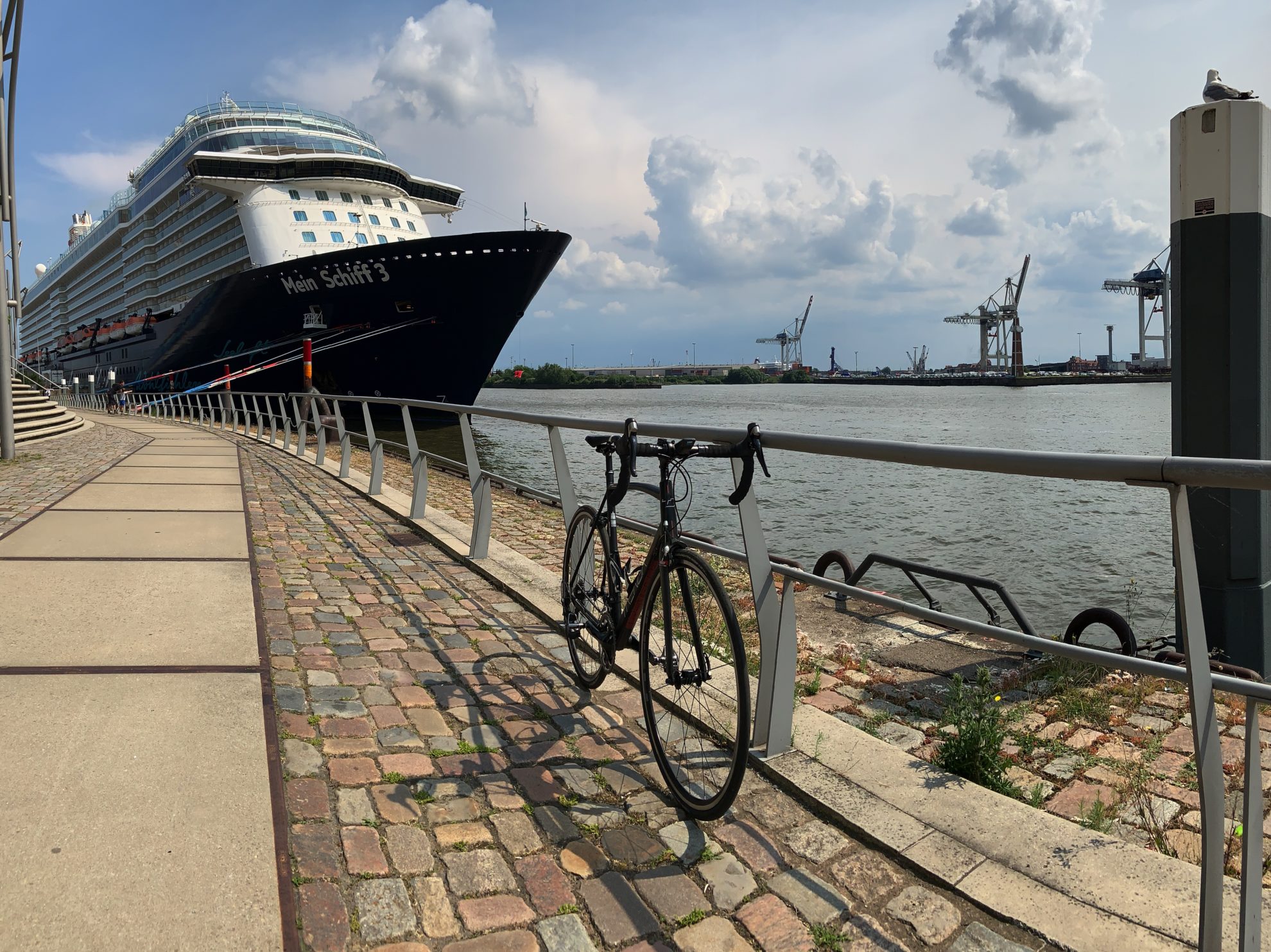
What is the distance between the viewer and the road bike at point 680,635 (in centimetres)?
266

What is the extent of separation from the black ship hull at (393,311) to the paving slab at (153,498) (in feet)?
60.3

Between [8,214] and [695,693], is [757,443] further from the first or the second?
[8,214]

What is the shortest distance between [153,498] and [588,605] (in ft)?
20.1

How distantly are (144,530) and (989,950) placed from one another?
6.25 m

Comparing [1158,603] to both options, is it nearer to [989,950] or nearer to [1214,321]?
[1214,321]

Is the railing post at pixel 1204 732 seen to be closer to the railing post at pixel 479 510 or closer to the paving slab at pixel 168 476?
the railing post at pixel 479 510

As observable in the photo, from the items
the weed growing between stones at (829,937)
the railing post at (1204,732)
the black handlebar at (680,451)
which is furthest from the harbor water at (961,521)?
the railing post at (1204,732)

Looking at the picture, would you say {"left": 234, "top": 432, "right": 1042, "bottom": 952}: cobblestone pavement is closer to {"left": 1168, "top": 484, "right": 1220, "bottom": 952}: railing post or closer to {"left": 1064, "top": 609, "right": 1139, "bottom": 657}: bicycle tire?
{"left": 1168, "top": 484, "right": 1220, "bottom": 952}: railing post

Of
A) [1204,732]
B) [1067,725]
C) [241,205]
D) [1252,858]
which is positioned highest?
[241,205]

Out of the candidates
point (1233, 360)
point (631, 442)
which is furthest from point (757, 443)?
point (1233, 360)

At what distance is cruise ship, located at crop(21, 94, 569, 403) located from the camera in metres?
26.9

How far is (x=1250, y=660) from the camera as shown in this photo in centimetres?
509

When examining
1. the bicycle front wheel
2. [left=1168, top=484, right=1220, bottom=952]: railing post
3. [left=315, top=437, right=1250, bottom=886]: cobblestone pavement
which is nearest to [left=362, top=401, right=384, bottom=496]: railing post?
[left=315, top=437, right=1250, bottom=886]: cobblestone pavement

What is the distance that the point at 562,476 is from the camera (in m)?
4.96
